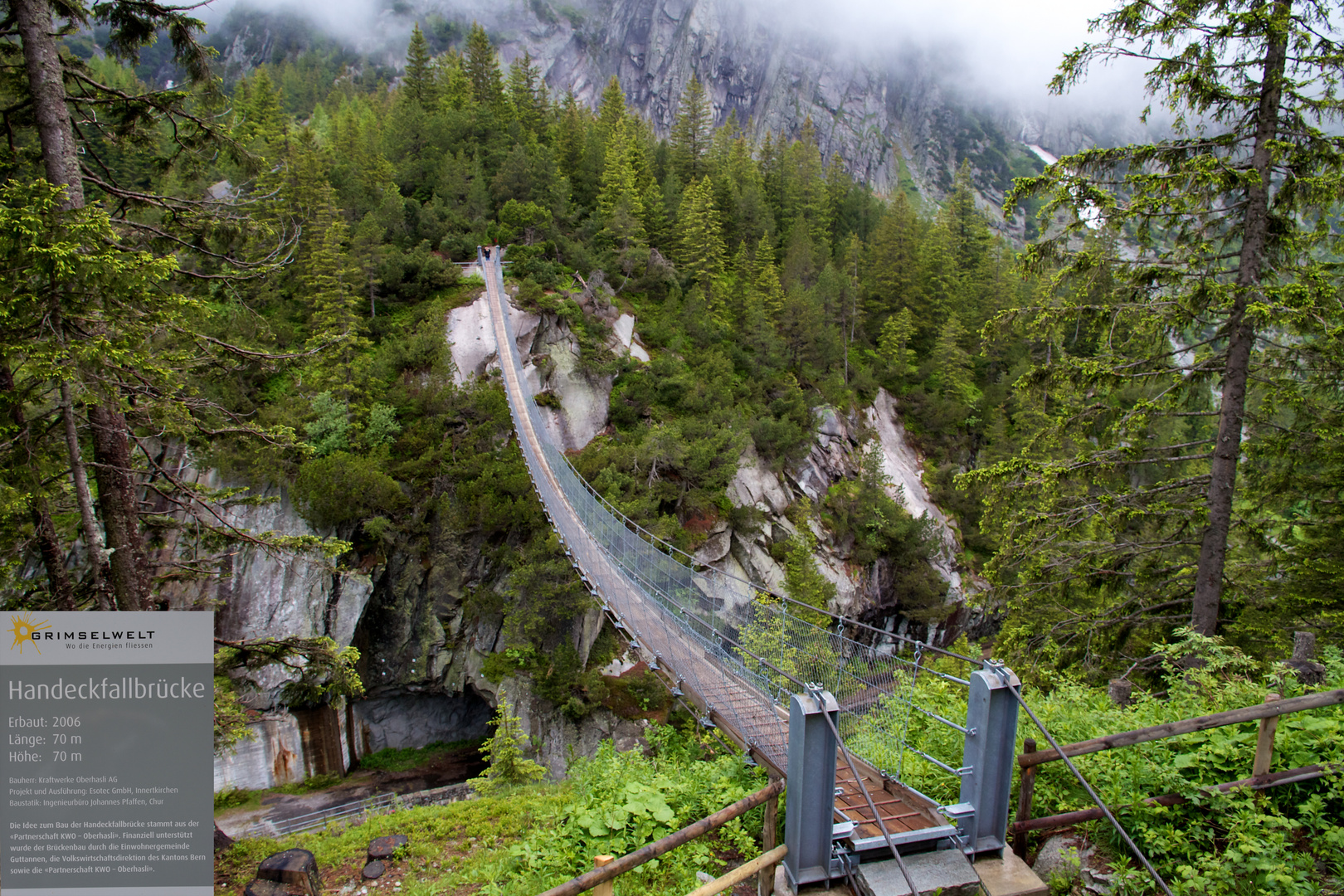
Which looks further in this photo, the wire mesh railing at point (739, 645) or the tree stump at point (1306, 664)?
the tree stump at point (1306, 664)

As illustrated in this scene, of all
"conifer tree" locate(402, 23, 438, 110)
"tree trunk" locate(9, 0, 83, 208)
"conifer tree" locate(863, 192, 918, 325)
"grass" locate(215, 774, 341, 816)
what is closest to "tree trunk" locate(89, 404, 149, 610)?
"tree trunk" locate(9, 0, 83, 208)

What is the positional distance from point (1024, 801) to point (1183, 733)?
0.81 m

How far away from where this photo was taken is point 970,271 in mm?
34438

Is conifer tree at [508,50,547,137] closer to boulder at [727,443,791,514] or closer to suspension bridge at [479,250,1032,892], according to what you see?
boulder at [727,443,791,514]

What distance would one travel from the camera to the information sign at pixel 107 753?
2.57 meters

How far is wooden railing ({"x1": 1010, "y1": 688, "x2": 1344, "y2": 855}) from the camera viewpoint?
2.93m

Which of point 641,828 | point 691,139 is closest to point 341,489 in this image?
point 641,828

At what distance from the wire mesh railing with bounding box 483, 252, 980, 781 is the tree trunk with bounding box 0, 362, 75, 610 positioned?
5130 millimetres

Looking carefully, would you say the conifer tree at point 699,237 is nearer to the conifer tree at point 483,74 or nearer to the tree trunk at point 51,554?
the conifer tree at point 483,74

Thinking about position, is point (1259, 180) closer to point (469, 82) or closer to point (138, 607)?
point (138, 607)

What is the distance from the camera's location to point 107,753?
2.63 metres

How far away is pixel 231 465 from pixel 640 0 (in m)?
103

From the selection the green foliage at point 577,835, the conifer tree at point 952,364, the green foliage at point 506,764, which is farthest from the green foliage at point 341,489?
the conifer tree at point 952,364

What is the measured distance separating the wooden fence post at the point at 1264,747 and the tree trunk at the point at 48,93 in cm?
767
